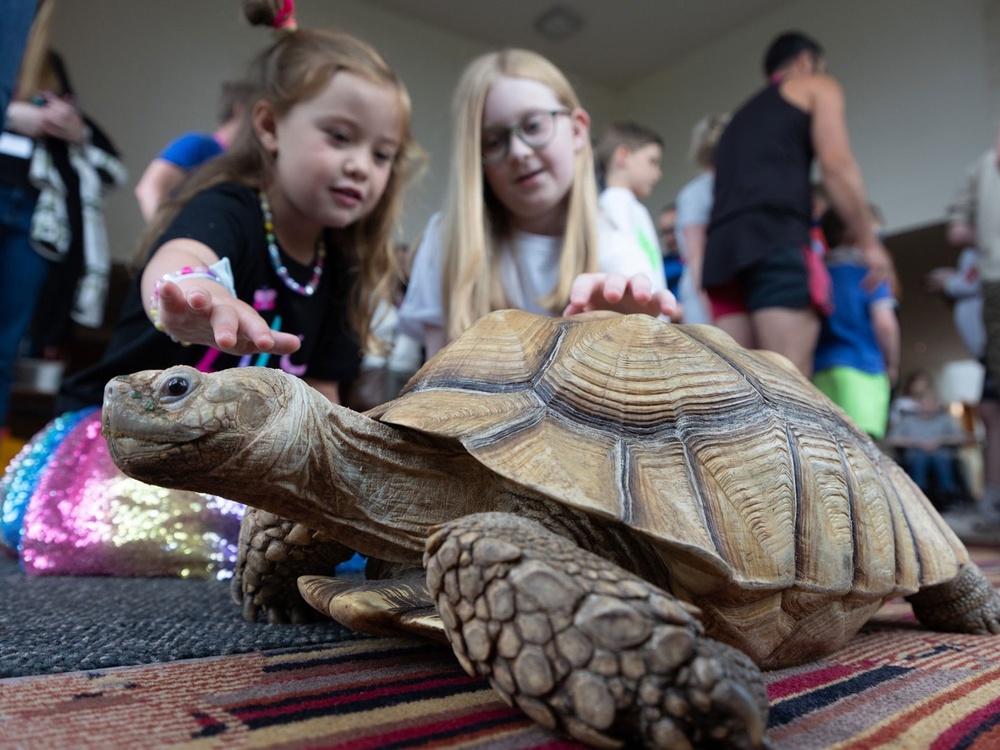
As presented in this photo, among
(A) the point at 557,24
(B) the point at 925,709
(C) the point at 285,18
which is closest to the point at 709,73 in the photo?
(A) the point at 557,24

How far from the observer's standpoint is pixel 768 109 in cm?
296

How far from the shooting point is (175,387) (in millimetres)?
1011

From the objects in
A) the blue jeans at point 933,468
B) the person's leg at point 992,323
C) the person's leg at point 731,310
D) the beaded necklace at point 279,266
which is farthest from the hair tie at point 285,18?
the blue jeans at point 933,468

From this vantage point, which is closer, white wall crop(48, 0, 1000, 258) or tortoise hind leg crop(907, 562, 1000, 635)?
tortoise hind leg crop(907, 562, 1000, 635)

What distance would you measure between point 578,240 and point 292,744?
6.60ft

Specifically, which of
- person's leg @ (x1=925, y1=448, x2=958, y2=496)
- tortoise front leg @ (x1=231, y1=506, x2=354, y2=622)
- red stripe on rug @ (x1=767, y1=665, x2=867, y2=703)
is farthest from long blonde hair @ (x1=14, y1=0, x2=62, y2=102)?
person's leg @ (x1=925, y1=448, x2=958, y2=496)

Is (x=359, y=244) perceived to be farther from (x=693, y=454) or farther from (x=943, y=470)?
(x=943, y=470)

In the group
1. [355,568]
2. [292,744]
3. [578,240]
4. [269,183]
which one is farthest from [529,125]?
[292,744]

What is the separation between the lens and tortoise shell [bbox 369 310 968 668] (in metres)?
0.99

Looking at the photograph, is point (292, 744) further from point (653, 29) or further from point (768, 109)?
point (653, 29)

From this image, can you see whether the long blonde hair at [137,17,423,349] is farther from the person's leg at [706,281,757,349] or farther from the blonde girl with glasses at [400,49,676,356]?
the person's leg at [706,281,757,349]

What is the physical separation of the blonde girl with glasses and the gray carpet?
117cm

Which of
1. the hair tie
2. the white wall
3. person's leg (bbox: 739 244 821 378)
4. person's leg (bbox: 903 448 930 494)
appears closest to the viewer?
the hair tie

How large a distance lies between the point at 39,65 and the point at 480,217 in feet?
7.48
